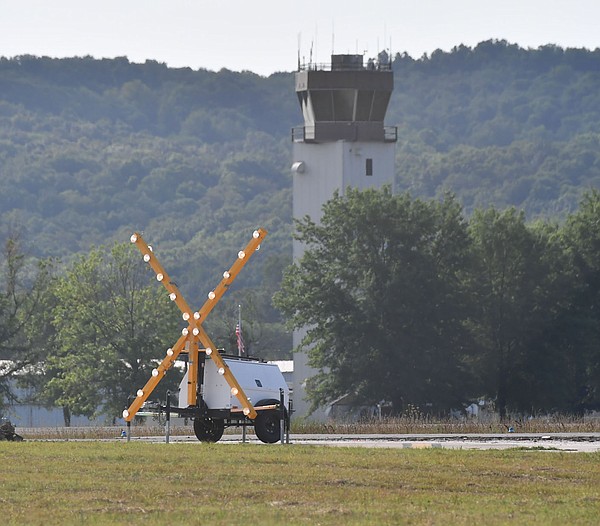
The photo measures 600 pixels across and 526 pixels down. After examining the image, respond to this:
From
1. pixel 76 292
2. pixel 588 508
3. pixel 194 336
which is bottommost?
pixel 588 508

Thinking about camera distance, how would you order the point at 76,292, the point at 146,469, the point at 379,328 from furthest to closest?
the point at 76,292 → the point at 379,328 → the point at 146,469

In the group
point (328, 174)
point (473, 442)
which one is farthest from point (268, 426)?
point (328, 174)

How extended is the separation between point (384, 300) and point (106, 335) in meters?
15.6

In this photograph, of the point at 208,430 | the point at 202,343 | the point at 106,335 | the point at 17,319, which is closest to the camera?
the point at 202,343

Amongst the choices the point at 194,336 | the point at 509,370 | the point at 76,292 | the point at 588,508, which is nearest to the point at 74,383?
the point at 76,292

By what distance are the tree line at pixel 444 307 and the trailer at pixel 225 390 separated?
A: 4027cm

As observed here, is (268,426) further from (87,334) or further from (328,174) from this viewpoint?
(328,174)

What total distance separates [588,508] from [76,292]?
71.9 metres

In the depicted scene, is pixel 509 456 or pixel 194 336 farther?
pixel 194 336

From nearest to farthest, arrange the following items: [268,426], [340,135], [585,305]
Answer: [268,426] < [585,305] < [340,135]

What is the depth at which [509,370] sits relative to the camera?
8931 cm

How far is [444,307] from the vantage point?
291ft

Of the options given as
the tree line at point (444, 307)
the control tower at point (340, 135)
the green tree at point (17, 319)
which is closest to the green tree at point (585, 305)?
the tree line at point (444, 307)

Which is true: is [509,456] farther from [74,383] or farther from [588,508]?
[74,383]
